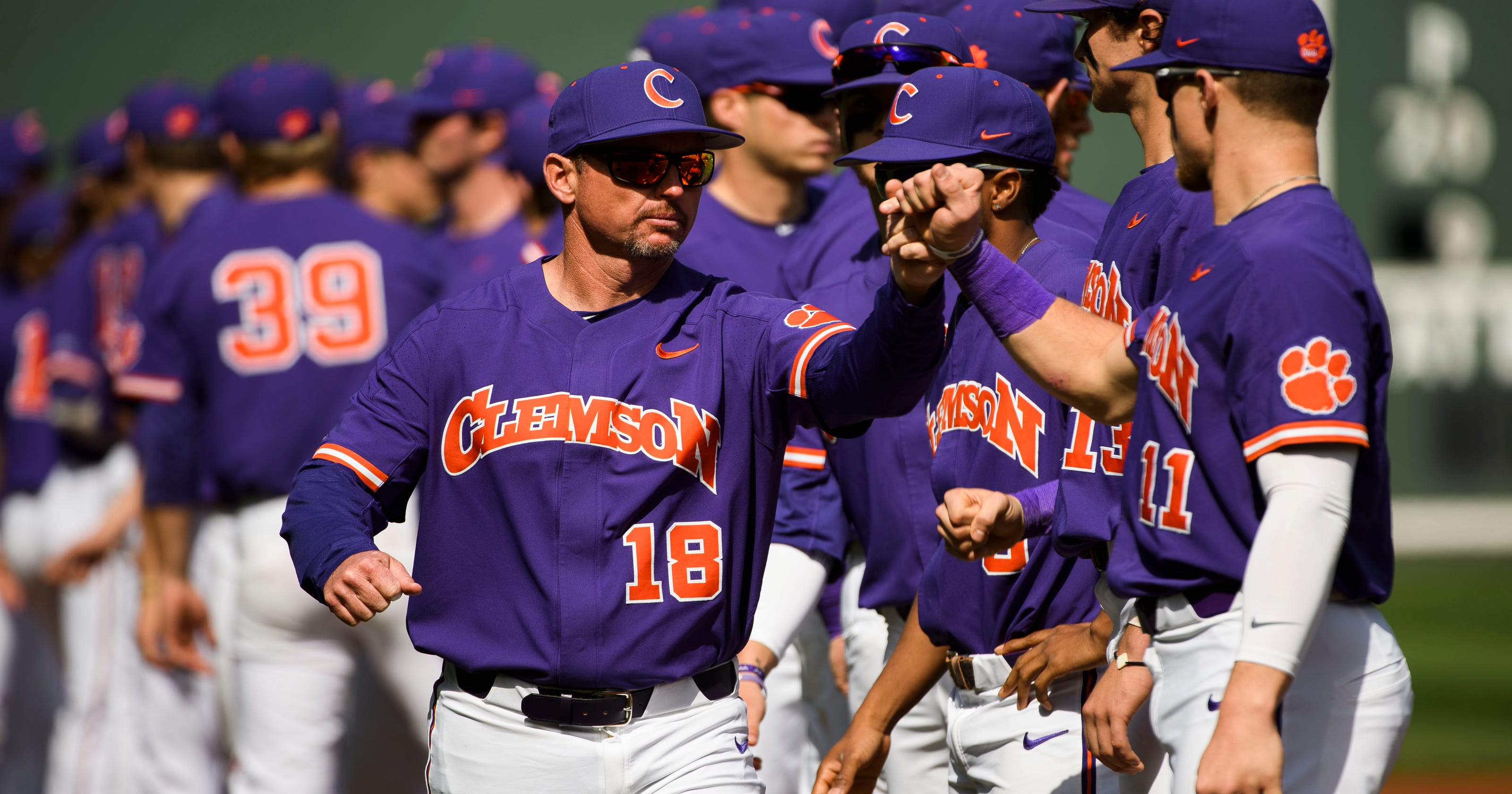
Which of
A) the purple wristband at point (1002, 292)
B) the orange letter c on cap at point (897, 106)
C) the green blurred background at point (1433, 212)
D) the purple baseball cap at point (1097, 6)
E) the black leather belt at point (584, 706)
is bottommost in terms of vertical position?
the green blurred background at point (1433, 212)

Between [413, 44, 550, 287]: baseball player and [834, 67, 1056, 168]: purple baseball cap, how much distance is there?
3.43m

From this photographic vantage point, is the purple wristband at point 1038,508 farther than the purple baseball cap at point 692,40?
No

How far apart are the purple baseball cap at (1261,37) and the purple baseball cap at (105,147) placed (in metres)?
6.63

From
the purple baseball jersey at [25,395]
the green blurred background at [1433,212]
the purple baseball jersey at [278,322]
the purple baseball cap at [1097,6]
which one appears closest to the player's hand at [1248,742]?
the purple baseball cap at [1097,6]

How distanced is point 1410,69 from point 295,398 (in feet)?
47.5

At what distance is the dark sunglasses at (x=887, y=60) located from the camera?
3.60 meters

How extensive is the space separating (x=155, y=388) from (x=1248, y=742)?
3918 mm

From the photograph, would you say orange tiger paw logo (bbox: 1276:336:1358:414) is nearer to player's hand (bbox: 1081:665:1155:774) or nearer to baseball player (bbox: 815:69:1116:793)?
player's hand (bbox: 1081:665:1155:774)

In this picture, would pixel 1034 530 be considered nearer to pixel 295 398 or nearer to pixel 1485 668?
pixel 295 398

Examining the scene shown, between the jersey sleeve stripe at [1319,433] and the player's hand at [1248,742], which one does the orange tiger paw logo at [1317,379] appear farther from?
the player's hand at [1248,742]

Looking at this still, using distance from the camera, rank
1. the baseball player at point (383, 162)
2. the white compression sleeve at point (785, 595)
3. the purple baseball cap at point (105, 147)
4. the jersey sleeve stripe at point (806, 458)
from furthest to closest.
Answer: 1. the purple baseball cap at point (105, 147)
2. the baseball player at point (383, 162)
3. the jersey sleeve stripe at point (806, 458)
4. the white compression sleeve at point (785, 595)

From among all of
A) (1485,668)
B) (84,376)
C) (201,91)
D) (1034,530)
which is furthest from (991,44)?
(201,91)

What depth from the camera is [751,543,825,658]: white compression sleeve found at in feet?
11.7

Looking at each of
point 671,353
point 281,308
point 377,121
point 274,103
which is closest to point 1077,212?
point 671,353
